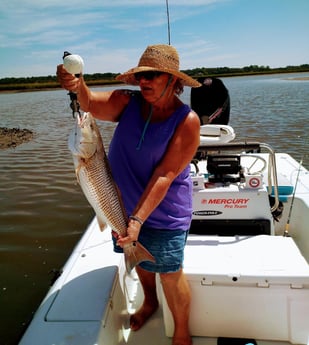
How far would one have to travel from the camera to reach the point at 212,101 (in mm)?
4996

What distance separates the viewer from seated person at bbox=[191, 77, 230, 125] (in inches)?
196

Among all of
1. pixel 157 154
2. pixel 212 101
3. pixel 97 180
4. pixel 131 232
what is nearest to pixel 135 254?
pixel 131 232

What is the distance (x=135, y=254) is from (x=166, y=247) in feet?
0.76

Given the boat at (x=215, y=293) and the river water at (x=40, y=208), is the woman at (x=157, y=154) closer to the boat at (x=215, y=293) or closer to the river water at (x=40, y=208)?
the boat at (x=215, y=293)

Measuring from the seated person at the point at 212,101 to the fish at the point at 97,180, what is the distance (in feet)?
10.2

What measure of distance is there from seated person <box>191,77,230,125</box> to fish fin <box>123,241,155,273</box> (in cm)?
320

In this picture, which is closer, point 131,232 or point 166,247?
point 131,232

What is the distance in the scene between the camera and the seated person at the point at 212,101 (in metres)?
4.97

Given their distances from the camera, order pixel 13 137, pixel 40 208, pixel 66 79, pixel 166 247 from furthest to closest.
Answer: pixel 13 137 < pixel 40 208 < pixel 166 247 < pixel 66 79

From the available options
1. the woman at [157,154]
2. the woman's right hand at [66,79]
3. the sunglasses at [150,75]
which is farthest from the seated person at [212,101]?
the woman's right hand at [66,79]

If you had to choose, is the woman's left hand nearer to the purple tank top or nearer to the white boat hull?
the purple tank top

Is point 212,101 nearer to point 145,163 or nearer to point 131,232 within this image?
point 145,163

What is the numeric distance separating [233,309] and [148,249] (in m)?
0.69

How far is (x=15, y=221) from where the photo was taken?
6277 millimetres
